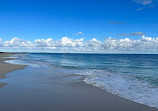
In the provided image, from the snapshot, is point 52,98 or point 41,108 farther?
point 52,98

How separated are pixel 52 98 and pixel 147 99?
20.3ft

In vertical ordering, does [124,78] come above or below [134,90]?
below

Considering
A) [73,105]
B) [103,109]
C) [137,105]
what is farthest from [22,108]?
[137,105]

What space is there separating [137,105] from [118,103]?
41.9 inches

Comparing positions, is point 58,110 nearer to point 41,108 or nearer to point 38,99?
point 41,108

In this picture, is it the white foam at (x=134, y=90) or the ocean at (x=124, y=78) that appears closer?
the white foam at (x=134, y=90)

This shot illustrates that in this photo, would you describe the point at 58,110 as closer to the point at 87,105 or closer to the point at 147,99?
the point at 87,105

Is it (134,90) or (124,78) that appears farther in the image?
(124,78)

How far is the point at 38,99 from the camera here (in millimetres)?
8648

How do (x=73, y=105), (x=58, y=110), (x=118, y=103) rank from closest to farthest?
(x=58, y=110) → (x=73, y=105) → (x=118, y=103)

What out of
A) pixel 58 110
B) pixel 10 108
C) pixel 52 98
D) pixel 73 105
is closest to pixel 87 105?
pixel 73 105

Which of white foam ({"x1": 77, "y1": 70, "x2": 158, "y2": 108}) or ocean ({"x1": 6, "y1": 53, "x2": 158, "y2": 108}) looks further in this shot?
ocean ({"x1": 6, "y1": 53, "x2": 158, "y2": 108})

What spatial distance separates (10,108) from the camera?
7156 millimetres

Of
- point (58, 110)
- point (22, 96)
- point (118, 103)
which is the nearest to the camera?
point (58, 110)
